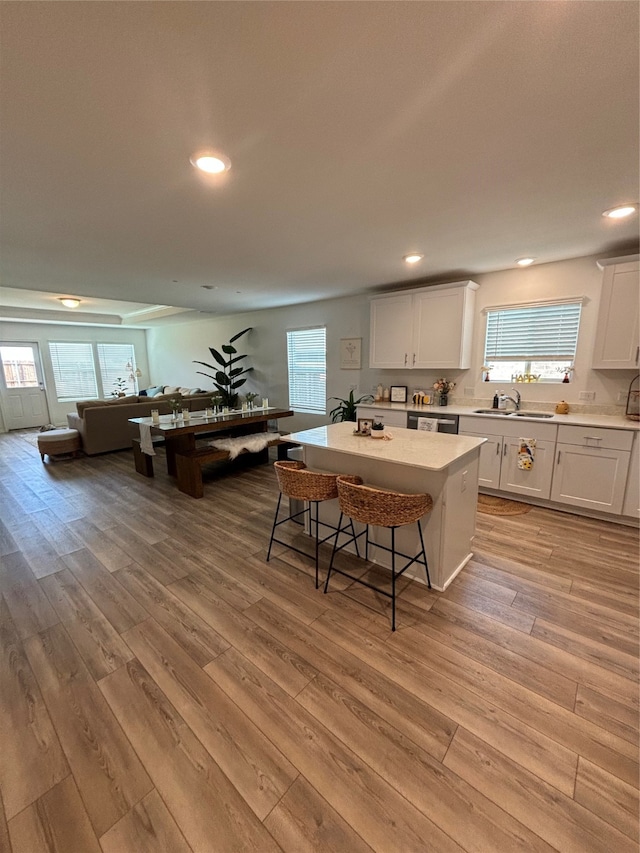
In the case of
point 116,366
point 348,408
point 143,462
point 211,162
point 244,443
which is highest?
point 211,162

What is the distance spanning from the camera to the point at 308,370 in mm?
6191

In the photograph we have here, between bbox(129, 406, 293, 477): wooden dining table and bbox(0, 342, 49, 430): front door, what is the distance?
5.42 m

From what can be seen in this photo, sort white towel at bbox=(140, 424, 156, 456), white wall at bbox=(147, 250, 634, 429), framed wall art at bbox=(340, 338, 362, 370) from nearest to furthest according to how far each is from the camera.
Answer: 1. white wall at bbox=(147, 250, 634, 429)
2. white towel at bbox=(140, 424, 156, 456)
3. framed wall art at bbox=(340, 338, 362, 370)

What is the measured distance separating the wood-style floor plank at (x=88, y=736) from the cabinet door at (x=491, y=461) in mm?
3446

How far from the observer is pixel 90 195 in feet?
6.88

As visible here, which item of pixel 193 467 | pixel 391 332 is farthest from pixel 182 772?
pixel 391 332

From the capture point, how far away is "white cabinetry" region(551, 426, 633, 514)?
2982mm

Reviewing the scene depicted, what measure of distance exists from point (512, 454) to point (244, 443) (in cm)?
329

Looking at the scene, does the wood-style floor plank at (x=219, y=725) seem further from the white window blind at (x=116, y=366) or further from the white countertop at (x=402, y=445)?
the white window blind at (x=116, y=366)

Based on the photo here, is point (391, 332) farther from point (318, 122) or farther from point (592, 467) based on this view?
point (318, 122)

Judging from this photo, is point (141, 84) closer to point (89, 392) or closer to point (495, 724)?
point (495, 724)

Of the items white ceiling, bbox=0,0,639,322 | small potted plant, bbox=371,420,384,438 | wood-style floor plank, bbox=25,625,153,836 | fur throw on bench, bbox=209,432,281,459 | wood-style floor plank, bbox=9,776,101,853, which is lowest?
wood-style floor plank, bbox=9,776,101,853

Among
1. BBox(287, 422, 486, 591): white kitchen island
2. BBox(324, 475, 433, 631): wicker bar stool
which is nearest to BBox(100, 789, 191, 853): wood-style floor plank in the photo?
BBox(324, 475, 433, 631): wicker bar stool

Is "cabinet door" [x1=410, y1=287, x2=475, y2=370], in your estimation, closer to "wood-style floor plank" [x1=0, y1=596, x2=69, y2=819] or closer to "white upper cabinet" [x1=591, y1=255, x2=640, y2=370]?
"white upper cabinet" [x1=591, y1=255, x2=640, y2=370]
